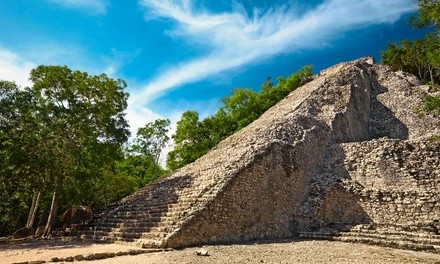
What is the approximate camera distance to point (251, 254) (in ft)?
28.3

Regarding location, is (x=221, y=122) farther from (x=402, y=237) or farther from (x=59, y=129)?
(x=402, y=237)

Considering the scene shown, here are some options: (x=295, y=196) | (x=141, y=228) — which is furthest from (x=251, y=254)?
(x=295, y=196)

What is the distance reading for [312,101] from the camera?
73.8 ft

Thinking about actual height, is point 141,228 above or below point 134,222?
below

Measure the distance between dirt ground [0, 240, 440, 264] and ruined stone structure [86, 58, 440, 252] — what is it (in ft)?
3.79

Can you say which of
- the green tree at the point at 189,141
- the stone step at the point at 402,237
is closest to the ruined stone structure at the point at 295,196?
the stone step at the point at 402,237

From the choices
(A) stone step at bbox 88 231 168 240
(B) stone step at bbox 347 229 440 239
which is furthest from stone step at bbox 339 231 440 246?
(A) stone step at bbox 88 231 168 240

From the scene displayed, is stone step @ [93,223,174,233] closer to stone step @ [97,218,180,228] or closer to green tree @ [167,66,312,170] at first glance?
stone step @ [97,218,180,228]

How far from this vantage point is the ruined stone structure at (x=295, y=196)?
11.0 metres

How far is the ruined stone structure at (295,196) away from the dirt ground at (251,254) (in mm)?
1154

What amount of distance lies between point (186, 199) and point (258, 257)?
4.44 meters

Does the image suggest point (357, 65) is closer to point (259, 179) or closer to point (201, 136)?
point (201, 136)

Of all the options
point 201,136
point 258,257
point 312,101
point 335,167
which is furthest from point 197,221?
point 201,136

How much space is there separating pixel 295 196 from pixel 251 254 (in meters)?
5.71
